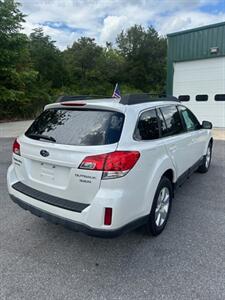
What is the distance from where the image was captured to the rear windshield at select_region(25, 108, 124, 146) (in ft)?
8.07

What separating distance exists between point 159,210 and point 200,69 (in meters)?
11.2

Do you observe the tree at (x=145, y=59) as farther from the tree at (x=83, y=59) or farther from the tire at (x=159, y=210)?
the tire at (x=159, y=210)

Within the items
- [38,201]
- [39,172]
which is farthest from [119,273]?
[39,172]

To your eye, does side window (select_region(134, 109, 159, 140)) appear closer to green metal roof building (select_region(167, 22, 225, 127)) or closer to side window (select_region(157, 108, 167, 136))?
side window (select_region(157, 108, 167, 136))

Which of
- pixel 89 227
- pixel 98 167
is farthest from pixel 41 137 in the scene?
pixel 89 227

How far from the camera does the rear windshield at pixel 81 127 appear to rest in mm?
2461

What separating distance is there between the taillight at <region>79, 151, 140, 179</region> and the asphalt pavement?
95cm

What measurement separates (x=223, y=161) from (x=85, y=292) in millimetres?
5556

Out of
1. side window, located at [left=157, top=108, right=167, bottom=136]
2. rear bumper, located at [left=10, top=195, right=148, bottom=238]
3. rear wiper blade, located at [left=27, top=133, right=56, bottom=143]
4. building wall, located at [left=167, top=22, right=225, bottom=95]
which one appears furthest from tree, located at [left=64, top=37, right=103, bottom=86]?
rear bumper, located at [left=10, top=195, right=148, bottom=238]

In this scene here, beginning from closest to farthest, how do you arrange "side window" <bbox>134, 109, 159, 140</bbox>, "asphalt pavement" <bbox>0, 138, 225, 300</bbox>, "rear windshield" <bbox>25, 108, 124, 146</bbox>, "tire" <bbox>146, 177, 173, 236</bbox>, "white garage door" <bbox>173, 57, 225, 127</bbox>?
"asphalt pavement" <bbox>0, 138, 225, 300</bbox>, "rear windshield" <bbox>25, 108, 124, 146</bbox>, "side window" <bbox>134, 109, 159, 140</bbox>, "tire" <bbox>146, 177, 173, 236</bbox>, "white garage door" <bbox>173, 57, 225, 127</bbox>

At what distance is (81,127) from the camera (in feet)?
8.58

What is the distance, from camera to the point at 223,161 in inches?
263

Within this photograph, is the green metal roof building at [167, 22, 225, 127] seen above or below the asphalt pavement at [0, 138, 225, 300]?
above

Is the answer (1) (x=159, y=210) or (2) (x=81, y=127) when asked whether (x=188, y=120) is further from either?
(2) (x=81, y=127)
